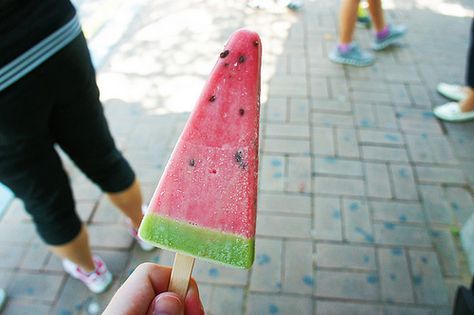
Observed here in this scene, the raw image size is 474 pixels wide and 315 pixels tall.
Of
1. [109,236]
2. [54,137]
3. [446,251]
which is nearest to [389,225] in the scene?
[446,251]

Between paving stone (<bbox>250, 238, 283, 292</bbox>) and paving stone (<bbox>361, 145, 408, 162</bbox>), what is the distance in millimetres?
1035

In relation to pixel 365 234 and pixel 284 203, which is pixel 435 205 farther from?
pixel 284 203

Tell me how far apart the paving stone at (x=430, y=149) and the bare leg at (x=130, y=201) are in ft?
6.42

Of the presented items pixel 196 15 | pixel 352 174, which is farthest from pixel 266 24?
pixel 352 174

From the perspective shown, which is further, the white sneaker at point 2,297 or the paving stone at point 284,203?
the paving stone at point 284,203

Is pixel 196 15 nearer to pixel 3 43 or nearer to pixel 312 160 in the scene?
pixel 312 160

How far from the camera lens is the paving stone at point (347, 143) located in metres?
2.87

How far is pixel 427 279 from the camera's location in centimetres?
210

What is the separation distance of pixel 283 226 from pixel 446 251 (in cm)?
94

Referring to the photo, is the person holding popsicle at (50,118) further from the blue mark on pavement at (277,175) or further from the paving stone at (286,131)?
the paving stone at (286,131)

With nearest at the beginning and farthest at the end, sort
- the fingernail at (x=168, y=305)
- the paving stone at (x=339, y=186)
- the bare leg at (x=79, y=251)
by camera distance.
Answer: the fingernail at (x=168, y=305) < the bare leg at (x=79, y=251) < the paving stone at (x=339, y=186)

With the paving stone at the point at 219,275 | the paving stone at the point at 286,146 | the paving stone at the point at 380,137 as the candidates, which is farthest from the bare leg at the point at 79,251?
the paving stone at the point at 380,137

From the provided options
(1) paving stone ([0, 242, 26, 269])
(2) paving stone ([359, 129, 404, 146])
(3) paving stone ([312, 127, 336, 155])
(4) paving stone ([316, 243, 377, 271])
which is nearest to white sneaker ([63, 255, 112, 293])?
(1) paving stone ([0, 242, 26, 269])

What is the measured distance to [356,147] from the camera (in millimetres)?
2916
